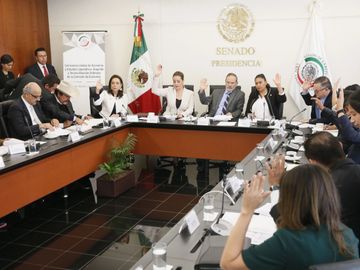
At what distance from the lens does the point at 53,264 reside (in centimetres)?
317

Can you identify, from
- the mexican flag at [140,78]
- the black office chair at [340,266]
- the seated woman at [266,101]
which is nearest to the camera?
the black office chair at [340,266]

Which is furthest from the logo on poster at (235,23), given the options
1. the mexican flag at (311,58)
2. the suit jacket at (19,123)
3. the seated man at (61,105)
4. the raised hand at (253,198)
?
the raised hand at (253,198)

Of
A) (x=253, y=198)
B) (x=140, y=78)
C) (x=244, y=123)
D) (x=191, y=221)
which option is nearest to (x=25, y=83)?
(x=140, y=78)

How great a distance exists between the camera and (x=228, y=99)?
5738 millimetres

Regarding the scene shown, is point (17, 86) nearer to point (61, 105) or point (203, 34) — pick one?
point (61, 105)

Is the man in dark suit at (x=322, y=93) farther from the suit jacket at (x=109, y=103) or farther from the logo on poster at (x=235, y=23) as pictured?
the suit jacket at (x=109, y=103)

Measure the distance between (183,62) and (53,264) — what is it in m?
4.69

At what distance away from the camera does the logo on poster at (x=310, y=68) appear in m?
6.41

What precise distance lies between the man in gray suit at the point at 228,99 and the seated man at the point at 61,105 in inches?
70.0

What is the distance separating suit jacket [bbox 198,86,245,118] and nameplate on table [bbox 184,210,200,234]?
11.9ft

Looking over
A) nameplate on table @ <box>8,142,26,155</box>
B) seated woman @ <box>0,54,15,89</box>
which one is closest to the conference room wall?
seated woman @ <box>0,54,15,89</box>

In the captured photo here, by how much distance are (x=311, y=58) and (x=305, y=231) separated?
18.2 feet

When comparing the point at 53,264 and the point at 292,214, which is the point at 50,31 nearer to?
the point at 53,264

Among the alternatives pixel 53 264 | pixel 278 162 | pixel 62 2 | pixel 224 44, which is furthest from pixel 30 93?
pixel 62 2
